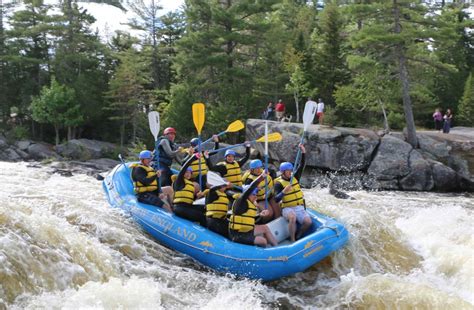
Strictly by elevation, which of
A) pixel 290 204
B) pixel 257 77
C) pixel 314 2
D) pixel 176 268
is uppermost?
pixel 314 2

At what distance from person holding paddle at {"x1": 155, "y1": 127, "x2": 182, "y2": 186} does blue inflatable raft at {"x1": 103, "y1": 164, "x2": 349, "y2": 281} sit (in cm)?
148

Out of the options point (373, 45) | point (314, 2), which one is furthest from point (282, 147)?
point (314, 2)

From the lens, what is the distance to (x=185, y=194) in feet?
26.1

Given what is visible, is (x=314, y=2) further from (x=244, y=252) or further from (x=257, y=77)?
(x=244, y=252)

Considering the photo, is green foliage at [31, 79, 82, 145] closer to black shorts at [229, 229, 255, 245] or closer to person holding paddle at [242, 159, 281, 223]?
person holding paddle at [242, 159, 281, 223]

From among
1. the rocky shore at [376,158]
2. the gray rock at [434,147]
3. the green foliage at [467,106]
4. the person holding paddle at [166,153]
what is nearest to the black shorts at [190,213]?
the person holding paddle at [166,153]

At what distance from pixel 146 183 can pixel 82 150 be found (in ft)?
61.5

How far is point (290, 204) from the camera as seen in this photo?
8.11 meters

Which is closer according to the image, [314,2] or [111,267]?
[111,267]

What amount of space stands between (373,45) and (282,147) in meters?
5.31

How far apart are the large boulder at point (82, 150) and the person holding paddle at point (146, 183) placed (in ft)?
58.9

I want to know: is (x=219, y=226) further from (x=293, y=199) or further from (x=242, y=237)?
(x=293, y=199)

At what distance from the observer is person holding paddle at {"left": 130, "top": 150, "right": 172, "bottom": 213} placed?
8430 mm

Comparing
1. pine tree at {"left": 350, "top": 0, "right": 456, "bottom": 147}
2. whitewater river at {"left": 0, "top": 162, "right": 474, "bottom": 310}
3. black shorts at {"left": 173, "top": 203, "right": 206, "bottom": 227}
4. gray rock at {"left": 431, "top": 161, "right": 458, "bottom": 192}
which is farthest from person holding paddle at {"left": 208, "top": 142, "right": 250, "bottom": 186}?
gray rock at {"left": 431, "top": 161, "right": 458, "bottom": 192}
